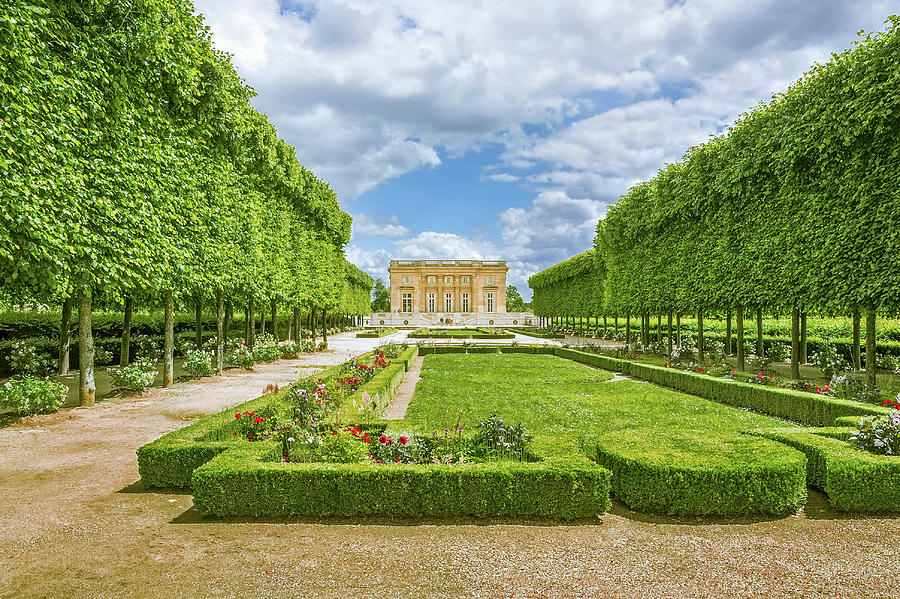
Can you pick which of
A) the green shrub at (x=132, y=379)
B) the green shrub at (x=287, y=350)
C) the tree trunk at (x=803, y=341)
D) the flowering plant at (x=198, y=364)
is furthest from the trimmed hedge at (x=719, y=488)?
the green shrub at (x=287, y=350)

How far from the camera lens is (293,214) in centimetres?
2141

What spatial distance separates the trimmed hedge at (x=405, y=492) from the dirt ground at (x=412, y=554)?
0.47 feet

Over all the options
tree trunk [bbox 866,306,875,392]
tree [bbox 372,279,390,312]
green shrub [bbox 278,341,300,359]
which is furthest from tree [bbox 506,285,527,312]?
tree trunk [bbox 866,306,875,392]

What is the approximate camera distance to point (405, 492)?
488 centimetres

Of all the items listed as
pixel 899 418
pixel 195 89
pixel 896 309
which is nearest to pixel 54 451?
pixel 195 89

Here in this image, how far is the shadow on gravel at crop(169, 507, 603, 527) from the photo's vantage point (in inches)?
190

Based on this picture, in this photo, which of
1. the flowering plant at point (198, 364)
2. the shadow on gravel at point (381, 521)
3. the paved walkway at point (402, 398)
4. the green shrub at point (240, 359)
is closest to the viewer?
the shadow on gravel at point (381, 521)

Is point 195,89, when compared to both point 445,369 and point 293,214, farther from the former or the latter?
point 445,369

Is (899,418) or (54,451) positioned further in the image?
(54,451)

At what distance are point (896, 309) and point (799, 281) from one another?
7.40 feet

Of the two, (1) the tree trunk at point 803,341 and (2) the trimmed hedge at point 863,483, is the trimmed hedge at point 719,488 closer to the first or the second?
(2) the trimmed hedge at point 863,483

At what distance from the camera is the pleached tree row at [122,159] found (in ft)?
24.7

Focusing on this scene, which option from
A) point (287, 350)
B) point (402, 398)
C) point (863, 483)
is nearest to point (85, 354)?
point (402, 398)

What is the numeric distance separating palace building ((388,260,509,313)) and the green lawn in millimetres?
59763
